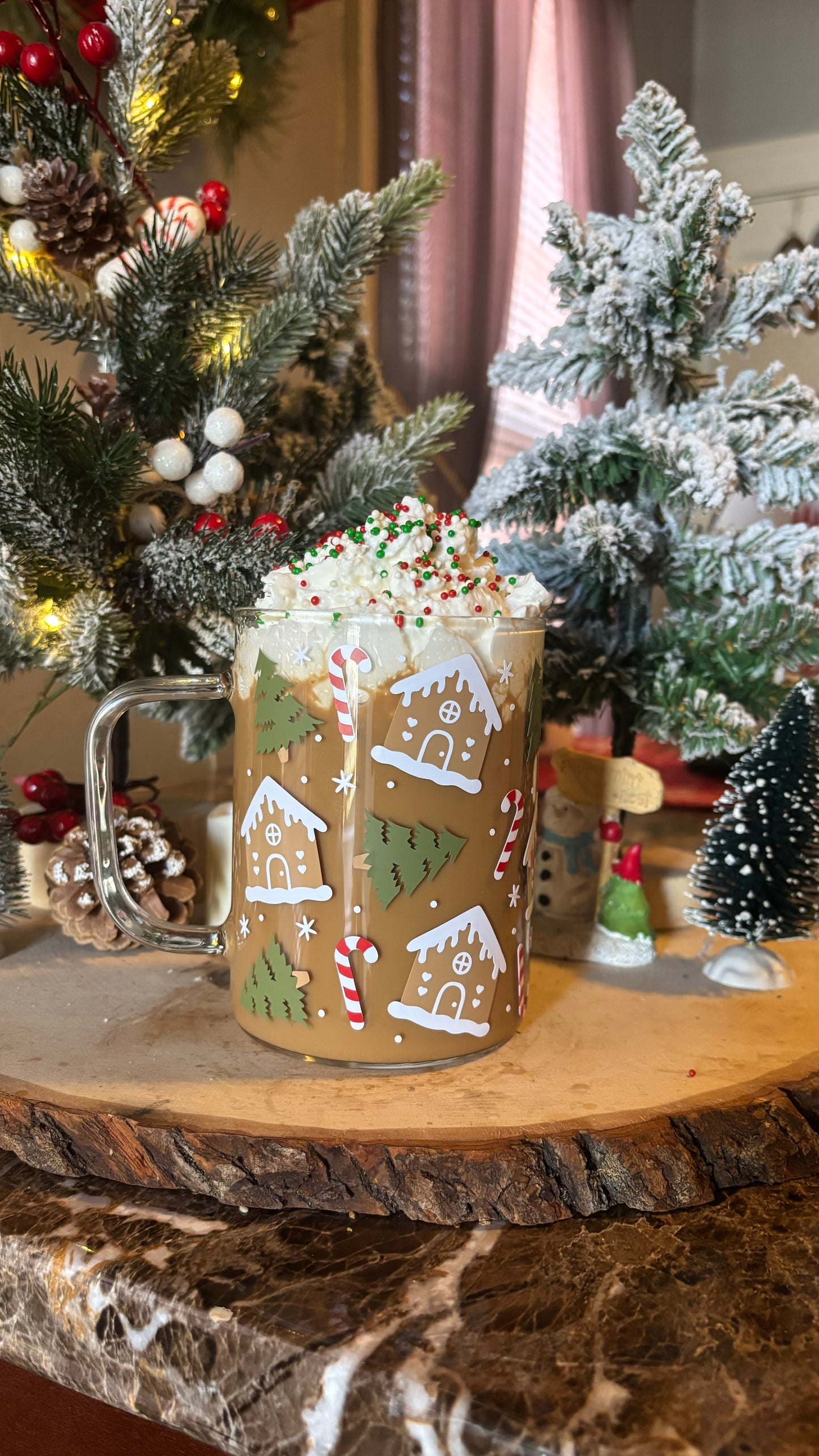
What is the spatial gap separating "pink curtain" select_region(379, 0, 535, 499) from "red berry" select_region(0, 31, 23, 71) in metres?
0.86

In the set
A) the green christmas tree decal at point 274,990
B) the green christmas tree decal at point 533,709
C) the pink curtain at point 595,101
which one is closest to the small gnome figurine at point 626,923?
the green christmas tree decal at point 533,709

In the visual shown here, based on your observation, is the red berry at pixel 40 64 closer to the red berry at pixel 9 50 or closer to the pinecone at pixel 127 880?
the red berry at pixel 9 50

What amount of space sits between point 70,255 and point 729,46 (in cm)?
130

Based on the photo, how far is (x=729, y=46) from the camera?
5.50 ft

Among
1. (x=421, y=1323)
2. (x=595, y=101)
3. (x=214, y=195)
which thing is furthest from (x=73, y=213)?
(x=595, y=101)

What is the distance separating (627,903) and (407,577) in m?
0.39

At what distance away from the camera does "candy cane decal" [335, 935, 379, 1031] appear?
26.2 inches

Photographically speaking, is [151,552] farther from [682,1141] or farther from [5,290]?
[682,1141]

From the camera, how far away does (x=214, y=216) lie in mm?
968

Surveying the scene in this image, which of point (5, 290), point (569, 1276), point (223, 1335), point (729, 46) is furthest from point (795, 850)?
point (729, 46)

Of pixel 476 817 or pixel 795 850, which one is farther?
pixel 795 850

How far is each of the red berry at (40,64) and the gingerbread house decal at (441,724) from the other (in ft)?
1.87

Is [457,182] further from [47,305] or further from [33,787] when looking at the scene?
[33,787]

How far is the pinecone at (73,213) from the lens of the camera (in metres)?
0.81
